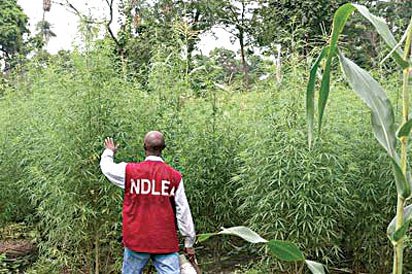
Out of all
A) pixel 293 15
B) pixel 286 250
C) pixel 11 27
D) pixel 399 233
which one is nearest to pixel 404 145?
pixel 399 233

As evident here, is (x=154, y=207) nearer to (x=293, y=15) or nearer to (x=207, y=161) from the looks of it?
(x=207, y=161)

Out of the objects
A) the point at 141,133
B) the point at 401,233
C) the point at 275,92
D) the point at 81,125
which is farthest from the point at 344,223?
the point at 401,233

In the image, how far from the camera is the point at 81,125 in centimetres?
422

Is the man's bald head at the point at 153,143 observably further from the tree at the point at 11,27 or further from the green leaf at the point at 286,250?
the tree at the point at 11,27

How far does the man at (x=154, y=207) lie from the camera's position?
3207mm

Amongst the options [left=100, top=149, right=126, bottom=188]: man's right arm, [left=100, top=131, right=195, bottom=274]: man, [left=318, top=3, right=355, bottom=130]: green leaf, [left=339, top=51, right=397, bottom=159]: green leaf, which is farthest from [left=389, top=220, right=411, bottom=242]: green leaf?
[left=100, top=149, right=126, bottom=188]: man's right arm

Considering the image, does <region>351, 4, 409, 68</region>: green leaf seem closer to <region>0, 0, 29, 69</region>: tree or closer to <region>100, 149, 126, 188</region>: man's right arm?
<region>100, 149, 126, 188</region>: man's right arm

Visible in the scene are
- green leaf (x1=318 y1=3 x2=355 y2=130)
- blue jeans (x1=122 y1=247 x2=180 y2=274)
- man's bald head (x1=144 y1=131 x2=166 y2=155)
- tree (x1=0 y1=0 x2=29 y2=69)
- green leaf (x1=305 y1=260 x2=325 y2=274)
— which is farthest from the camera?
tree (x1=0 y1=0 x2=29 y2=69)

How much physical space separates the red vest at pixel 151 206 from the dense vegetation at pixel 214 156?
1.03m

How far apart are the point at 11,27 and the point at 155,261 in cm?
1563

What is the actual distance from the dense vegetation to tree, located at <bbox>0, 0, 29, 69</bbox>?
12.2m

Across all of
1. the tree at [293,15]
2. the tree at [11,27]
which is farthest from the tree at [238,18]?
the tree at [11,27]

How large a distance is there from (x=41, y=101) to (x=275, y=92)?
7.90 ft

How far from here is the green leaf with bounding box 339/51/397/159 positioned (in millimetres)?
1060
